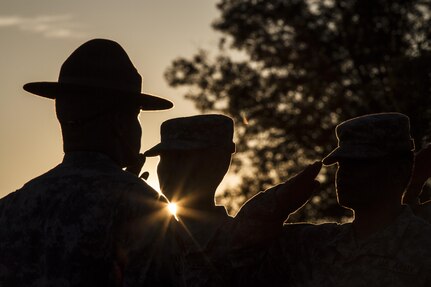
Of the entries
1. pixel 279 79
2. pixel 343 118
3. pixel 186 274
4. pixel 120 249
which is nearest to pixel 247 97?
pixel 279 79

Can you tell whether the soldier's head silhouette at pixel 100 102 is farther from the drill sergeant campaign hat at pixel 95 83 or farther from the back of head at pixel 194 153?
the back of head at pixel 194 153

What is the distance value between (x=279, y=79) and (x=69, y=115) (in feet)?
74.4

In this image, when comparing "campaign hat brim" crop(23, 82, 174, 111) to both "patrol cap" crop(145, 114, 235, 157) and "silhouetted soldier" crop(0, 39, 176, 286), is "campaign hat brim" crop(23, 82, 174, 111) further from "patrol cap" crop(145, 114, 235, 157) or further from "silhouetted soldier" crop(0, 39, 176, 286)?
"patrol cap" crop(145, 114, 235, 157)

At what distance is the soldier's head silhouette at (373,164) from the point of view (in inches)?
238

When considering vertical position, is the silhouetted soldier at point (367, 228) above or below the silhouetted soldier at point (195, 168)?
below

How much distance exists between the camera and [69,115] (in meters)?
5.45

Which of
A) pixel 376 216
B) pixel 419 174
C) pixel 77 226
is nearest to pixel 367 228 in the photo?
pixel 376 216

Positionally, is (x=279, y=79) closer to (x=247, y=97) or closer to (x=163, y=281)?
(x=247, y=97)

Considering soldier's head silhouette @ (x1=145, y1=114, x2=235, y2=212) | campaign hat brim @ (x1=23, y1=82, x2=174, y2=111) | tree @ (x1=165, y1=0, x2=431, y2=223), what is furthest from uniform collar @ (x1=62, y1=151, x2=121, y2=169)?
tree @ (x1=165, y1=0, x2=431, y2=223)

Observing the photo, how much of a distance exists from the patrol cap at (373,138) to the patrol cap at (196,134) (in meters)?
Answer: 1.65

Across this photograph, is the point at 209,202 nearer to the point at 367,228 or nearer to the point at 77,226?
the point at 367,228

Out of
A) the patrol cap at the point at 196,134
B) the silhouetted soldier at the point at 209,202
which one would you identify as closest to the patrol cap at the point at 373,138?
the silhouetted soldier at the point at 209,202

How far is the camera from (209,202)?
755 cm

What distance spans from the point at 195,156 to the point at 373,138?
6.04ft
